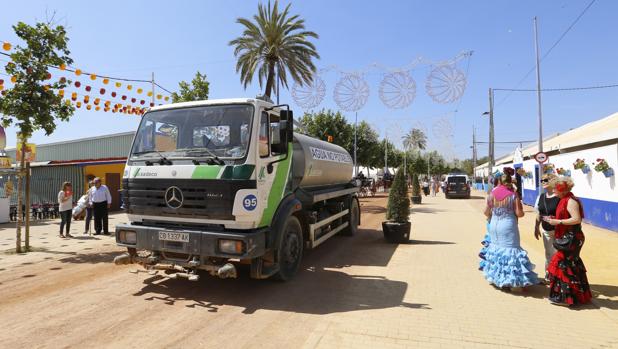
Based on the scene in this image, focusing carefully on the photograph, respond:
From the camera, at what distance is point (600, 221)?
12602mm

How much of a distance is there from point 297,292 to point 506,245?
3.40 metres

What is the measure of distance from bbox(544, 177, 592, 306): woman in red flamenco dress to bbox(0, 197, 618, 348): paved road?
0.64 feet

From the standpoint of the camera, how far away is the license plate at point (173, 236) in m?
5.16

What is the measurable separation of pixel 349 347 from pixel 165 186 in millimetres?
3379

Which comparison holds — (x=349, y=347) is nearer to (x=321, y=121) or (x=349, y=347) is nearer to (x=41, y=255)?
(x=41, y=255)

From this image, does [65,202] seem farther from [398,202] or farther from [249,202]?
[398,202]

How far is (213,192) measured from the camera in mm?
5105

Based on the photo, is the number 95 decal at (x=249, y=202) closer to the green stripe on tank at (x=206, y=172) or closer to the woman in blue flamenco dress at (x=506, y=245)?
the green stripe on tank at (x=206, y=172)

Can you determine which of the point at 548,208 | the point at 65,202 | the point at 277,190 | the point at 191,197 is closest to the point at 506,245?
the point at 548,208

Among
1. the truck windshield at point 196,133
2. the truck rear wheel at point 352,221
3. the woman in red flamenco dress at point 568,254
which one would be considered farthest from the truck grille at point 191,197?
the truck rear wheel at point 352,221

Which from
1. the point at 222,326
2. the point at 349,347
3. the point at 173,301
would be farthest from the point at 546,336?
the point at 173,301

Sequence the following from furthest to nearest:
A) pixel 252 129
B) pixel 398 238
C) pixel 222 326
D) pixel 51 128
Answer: pixel 398 238 < pixel 51 128 < pixel 252 129 < pixel 222 326

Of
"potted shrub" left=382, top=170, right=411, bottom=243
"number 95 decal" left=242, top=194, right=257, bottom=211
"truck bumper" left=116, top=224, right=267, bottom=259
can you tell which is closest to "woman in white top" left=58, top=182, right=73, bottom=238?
"truck bumper" left=116, top=224, right=267, bottom=259

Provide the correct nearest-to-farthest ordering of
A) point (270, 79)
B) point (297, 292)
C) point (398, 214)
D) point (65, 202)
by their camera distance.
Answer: point (297, 292) → point (398, 214) → point (65, 202) → point (270, 79)
